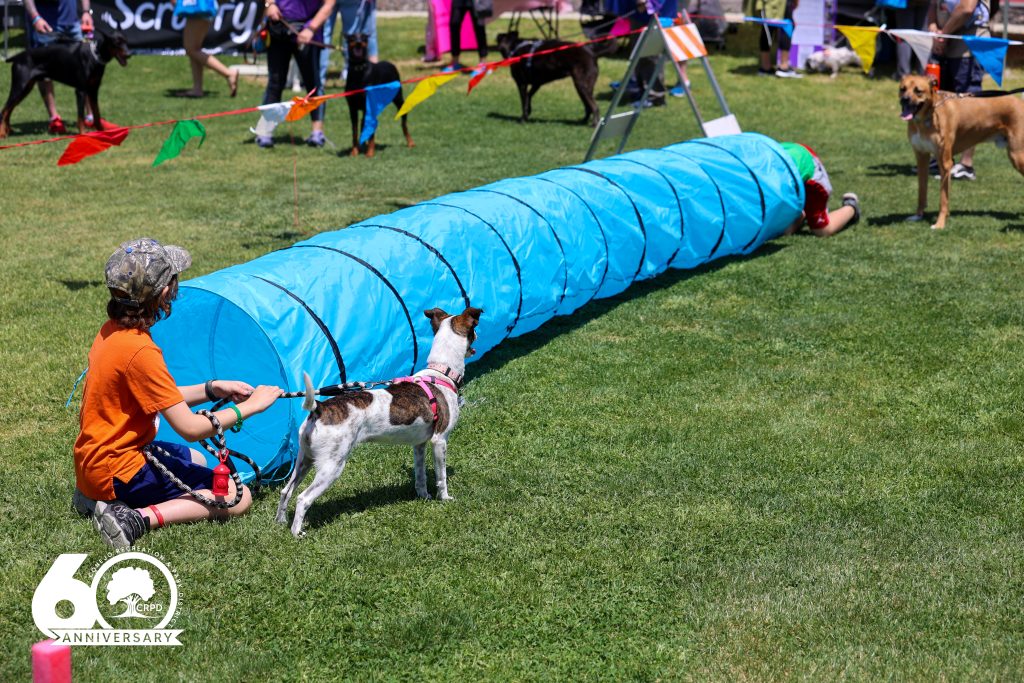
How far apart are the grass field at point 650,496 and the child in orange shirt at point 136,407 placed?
16 centimetres

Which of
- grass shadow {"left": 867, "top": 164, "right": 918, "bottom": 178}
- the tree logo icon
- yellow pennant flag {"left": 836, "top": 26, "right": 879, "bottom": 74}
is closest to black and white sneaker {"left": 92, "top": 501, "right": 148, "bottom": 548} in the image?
the tree logo icon

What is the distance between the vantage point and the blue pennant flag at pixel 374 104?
1203cm

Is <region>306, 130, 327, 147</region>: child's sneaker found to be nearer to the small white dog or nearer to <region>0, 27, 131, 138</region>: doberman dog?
<region>0, 27, 131, 138</region>: doberman dog

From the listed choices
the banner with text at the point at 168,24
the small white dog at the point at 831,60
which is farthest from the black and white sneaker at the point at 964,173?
the banner with text at the point at 168,24

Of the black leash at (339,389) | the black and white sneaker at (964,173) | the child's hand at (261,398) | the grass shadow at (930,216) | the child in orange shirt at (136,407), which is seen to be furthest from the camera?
the black and white sneaker at (964,173)

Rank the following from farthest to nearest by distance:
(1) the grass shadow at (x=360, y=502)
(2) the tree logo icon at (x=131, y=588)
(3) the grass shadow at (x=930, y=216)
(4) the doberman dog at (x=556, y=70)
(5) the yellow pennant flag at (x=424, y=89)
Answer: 1. (4) the doberman dog at (x=556, y=70)
2. (3) the grass shadow at (x=930, y=216)
3. (5) the yellow pennant flag at (x=424, y=89)
4. (1) the grass shadow at (x=360, y=502)
5. (2) the tree logo icon at (x=131, y=588)

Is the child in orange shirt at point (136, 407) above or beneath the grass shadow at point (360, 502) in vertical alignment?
above

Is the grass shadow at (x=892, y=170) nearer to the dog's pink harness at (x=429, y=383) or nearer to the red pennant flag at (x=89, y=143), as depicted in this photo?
the red pennant flag at (x=89, y=143)

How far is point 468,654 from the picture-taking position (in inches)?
163

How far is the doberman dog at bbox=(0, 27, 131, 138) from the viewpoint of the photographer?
14.1 meters

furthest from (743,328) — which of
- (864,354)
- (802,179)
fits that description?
(802,179)

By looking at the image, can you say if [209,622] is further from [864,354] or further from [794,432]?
[864,354]

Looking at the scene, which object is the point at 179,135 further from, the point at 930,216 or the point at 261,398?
the point at 930,216

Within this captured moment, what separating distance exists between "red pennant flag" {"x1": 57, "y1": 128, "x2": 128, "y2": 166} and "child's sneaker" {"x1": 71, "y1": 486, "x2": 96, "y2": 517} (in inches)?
148
